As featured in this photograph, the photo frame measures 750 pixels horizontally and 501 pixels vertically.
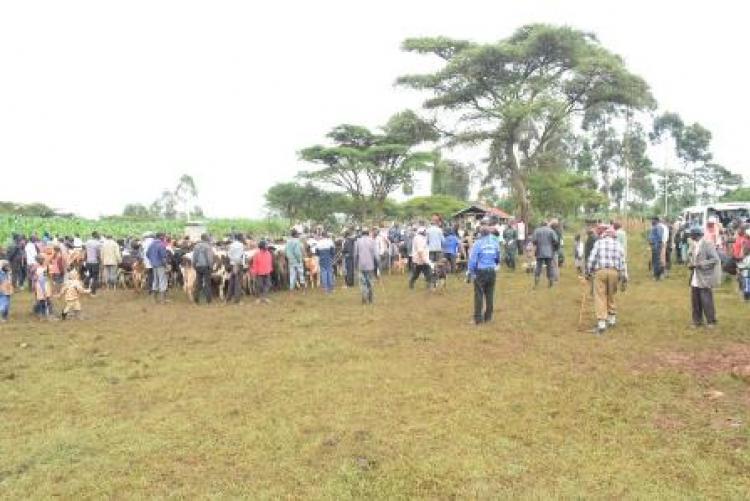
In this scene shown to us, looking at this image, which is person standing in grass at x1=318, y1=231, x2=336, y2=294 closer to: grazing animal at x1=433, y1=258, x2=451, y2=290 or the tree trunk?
grazing animal at x1=433, y1=258, x2=451, y2=290

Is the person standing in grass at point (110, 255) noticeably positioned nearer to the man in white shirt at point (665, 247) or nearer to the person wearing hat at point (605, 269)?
the person wearing hat at point (605, 269)

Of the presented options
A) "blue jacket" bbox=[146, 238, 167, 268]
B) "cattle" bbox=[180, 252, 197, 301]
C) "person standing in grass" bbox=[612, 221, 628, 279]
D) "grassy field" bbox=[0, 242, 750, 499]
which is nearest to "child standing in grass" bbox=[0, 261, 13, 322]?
"grassy field" bbox=[0, 242, 750, 499]

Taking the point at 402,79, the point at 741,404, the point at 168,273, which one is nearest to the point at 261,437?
the point at 741,404

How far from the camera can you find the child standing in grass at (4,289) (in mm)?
12217

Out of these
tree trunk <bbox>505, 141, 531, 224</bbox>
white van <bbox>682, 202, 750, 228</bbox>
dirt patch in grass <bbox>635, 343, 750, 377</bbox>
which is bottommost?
dirt patch in grass <bbox>635, 343, 750, 377</bbox>

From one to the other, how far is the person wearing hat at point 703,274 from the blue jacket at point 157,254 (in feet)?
36.7

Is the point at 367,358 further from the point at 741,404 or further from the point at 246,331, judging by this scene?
the point at 741,404

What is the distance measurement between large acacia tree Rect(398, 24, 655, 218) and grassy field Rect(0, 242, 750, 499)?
18.7 metres

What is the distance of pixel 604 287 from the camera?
9.97 m

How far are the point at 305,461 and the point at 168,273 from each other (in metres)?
12.7

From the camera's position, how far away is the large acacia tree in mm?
28078

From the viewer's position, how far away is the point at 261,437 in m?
5.93

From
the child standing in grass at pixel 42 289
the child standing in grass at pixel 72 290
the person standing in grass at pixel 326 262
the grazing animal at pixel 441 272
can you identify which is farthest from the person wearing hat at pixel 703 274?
the child standing in grass at pixel 42 289

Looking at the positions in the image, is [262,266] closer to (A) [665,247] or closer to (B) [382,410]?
(B) [382,410]
